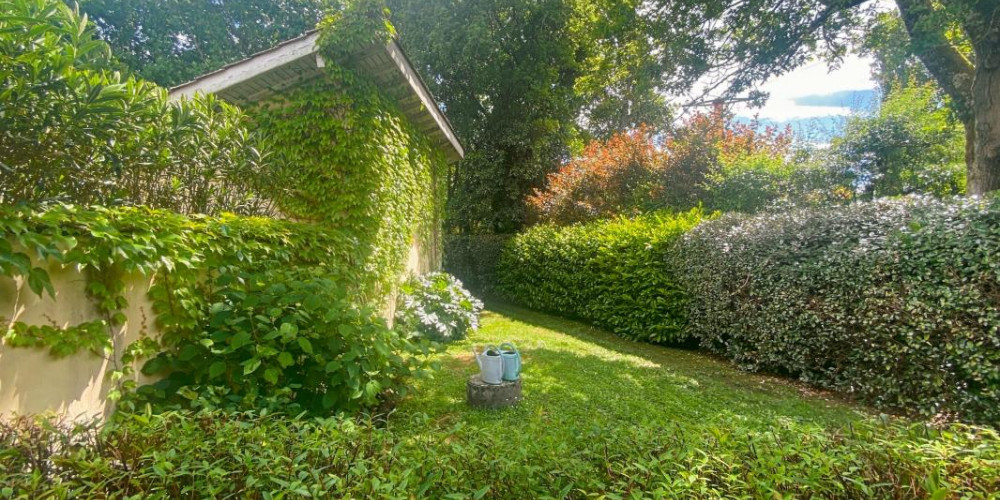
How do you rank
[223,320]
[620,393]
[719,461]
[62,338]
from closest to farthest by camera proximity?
[719,461] < [62,338] < [223,320] < [620,393]

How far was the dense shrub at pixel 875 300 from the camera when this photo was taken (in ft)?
14.1

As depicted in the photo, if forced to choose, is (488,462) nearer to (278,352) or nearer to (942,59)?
(278,352)

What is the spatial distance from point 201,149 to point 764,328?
729 centimetres

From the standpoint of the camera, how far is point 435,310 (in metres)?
8.02

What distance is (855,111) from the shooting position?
13812mm

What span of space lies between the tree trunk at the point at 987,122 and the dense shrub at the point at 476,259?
1099 cm

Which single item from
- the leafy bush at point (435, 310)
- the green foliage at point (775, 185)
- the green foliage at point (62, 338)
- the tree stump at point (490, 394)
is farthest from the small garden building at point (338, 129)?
the green foliage at point (775, 185)

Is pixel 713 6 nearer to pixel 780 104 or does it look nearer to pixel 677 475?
pixel 780 104

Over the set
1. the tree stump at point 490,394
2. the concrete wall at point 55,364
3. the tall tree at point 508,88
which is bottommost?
the tree stump at point 490,394

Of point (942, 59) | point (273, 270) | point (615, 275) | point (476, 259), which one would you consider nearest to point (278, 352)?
point (273, 270)

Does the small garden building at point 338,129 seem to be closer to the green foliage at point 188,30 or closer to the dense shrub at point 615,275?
the dense shrub at point 615,275

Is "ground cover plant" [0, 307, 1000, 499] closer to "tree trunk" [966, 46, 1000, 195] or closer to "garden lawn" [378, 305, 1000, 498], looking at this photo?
"garden lawn" [378, 305, 1000, 498]

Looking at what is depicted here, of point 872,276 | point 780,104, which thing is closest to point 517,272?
point 780,104

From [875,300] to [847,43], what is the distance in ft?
25.2
